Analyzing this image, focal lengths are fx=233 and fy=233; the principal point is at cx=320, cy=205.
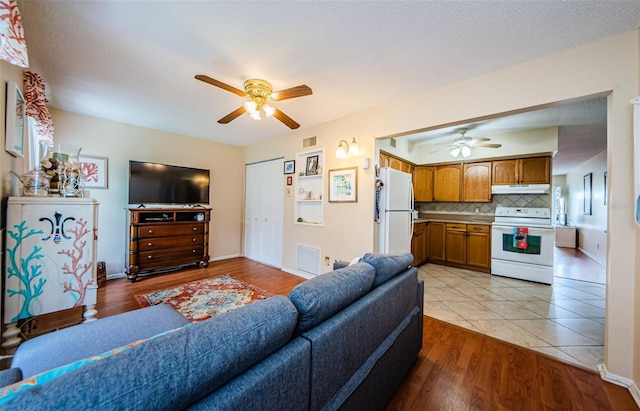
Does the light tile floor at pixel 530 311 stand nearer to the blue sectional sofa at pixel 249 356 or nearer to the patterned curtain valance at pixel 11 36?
the blue sectional sofa at pixel 249 356

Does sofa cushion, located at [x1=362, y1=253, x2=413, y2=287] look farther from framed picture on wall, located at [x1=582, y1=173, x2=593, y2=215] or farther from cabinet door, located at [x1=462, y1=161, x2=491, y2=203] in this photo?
framed picture on wall, located at [x1=582, y1=173, x2=593, y2=215]

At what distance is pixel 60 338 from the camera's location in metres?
1.18

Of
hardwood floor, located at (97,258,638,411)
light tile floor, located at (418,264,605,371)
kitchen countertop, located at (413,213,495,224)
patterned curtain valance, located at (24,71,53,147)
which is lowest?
hardwood floor, located at (97,258,638,411)

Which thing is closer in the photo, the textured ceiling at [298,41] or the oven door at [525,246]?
the textured ceiling at [298,41]

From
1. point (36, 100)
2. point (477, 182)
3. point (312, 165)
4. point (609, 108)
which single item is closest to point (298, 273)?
point (312, 165)

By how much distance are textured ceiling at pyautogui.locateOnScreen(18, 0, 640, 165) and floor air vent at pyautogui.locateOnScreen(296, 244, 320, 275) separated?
228 centimetres

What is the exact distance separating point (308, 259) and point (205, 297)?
5.10ft

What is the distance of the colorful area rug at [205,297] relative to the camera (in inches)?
103

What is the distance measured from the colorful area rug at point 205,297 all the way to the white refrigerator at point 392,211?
172cm

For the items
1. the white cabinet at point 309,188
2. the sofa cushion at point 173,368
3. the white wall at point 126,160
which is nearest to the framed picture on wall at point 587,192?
the white cabinet at point 309,188

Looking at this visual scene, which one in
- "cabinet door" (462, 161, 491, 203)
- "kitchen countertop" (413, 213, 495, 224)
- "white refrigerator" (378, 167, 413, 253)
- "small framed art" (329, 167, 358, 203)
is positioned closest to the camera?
"white refrigerator" (378, 167, 413, 253)

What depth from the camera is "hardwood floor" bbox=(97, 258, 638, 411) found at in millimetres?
1462

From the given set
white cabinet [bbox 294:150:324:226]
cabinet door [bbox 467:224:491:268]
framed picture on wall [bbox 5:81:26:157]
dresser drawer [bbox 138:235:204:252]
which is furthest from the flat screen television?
cabinet door [bbox 467:224:491:268]

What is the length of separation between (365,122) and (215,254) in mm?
3888
